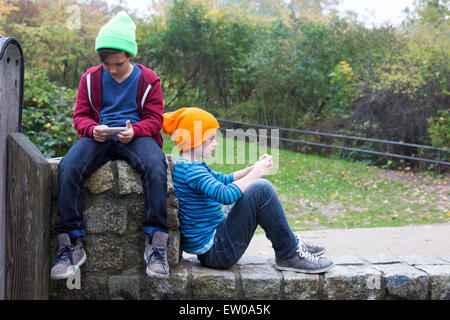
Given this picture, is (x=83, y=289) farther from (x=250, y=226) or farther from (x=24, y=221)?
(x=250, y=226)

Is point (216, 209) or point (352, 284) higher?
point (216, 209)

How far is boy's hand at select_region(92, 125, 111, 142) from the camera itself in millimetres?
2825

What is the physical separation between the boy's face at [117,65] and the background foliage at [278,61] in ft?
33.9

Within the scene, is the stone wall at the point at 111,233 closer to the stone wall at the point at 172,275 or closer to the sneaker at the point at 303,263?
the stone wall at the point at 172,275

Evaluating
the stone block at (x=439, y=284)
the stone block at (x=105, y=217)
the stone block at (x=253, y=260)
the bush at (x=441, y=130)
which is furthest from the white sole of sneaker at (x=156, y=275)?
the bush at (x=441, y=130)

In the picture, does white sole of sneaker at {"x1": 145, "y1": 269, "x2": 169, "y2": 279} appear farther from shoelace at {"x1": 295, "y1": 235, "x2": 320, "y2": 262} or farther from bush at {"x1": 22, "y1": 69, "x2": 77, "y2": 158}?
bush at {"x1": 22, "y1": 69, "x2": 77, "y2": 158}

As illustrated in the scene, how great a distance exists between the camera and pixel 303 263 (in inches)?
125

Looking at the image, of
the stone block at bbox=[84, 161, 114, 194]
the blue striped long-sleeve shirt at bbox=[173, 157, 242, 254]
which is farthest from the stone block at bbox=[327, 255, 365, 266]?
the stone block at bbox=[84, 161, 114, 194]

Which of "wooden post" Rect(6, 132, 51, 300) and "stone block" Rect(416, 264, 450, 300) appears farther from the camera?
"stone block" Rect(416, 264, 450, 300)

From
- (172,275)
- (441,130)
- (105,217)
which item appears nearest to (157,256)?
(172,275)

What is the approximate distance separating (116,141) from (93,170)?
0.72ft

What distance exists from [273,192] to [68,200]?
1.22 meters
